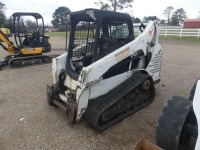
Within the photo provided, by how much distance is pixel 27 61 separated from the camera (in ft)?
30.2

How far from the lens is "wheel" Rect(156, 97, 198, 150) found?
2.39 meters

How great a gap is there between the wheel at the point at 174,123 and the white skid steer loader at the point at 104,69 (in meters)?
1.29

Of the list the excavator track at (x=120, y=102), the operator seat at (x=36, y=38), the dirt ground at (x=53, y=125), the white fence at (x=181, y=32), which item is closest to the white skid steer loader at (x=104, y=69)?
the excavator track at (x=120, y=102)

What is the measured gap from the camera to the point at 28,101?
16.8 feet

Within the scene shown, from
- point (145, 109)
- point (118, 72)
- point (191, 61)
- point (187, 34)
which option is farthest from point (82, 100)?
point (187, 34)

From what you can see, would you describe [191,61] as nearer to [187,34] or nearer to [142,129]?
[142,129]

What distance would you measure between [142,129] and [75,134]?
115 cm

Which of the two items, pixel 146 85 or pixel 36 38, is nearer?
pixel 146 85

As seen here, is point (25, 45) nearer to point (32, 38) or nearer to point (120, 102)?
point (32, 38)

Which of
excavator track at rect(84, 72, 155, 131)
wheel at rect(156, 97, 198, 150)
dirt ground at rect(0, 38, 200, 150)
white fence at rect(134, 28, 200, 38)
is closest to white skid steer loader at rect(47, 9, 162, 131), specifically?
excavator track at rect(84, 72, 155, 131)

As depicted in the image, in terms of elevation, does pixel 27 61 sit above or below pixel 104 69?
below

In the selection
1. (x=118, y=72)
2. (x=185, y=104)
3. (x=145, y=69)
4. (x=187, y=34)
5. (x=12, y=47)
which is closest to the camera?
(x=185, y=104)

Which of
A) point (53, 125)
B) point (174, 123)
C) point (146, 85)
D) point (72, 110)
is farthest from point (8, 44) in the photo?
point (174, 123)

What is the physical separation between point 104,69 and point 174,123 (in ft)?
5.44
